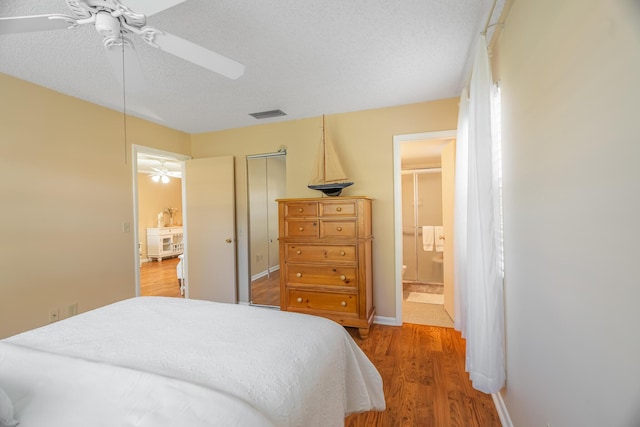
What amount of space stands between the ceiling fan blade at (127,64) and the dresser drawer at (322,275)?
195cm

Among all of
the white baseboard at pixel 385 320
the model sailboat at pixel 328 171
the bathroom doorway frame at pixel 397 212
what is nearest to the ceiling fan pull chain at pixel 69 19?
the model sailboat at pixel 328 171

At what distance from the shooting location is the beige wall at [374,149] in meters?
2.92

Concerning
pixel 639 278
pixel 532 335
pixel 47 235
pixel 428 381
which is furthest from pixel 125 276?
pixel 639 278

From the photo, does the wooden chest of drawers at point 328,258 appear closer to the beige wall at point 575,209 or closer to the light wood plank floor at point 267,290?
the light wood plank floor at point 267,290

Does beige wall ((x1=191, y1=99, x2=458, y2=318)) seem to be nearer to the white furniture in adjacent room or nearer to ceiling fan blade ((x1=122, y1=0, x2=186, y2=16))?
ceiling fan blade ((x1=122, y1=0, x2=186, y2=16))

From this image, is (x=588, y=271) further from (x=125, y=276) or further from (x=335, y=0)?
(x=125, y=276)

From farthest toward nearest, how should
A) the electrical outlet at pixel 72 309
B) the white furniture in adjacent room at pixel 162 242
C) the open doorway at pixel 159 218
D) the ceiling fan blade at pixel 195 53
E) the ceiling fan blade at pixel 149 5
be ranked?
the white furniture in adjacent room at pixel 162 242
the open doorway at pixel 159 218
the electrical outlet at pixel 72 309
the ceiling fan blade at pixel 195 53
the ceiling fan blade at pixel 149 5

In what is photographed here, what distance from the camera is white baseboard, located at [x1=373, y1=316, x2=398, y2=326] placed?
2967mm

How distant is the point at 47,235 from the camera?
2.42 m

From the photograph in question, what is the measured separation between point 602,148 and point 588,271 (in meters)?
0.34

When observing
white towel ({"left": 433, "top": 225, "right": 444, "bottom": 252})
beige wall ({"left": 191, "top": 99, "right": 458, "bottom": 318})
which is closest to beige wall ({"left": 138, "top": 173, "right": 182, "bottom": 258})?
beige wall ({"left": 191, "top": 99, "right": 458, "bottom": 318})

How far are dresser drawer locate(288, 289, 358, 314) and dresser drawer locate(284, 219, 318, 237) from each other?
57cm

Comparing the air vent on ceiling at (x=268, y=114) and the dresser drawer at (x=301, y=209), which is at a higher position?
the air vent on ceiling at (x=268, y=114)

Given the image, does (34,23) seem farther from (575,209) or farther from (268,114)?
(575,209)
